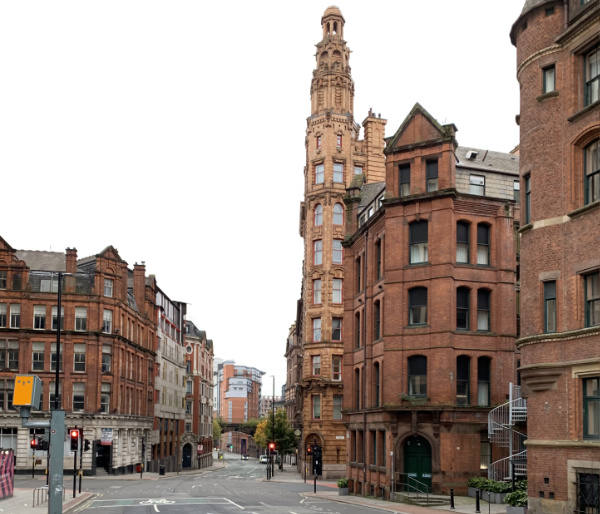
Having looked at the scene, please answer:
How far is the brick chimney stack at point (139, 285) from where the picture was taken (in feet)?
287

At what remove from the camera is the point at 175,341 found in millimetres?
110438

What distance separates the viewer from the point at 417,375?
→ 44031mm

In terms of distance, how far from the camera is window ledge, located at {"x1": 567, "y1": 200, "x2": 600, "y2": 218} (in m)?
25.6

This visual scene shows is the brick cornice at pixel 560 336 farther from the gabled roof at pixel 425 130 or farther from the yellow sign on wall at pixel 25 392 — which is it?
the gabled roof at pixel 425 130

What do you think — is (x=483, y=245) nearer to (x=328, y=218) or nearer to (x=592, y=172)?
(x=592, y=172)

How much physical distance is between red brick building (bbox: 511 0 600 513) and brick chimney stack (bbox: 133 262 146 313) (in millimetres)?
62938

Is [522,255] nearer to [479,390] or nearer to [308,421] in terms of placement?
[479,390]

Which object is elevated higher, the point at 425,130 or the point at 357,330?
the point at 425,130

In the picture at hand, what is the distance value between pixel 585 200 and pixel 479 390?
19268 mm

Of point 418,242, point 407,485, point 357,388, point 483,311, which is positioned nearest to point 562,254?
point 483,311

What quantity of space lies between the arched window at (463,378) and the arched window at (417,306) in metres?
2.79

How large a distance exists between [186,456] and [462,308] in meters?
76.6

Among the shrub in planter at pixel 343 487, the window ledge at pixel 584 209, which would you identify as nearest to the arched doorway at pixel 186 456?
the shrub in planter at pixel 343 487

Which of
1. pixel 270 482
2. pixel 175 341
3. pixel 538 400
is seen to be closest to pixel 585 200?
pixel 538 400
